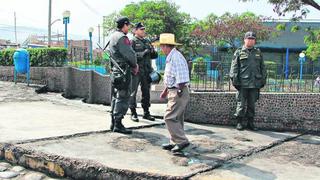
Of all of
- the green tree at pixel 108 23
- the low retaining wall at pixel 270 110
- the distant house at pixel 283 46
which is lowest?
the low retaining wall at pixel 270 110

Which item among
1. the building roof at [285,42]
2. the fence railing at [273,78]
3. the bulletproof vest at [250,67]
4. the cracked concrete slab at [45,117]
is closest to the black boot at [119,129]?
the cracked concrete slab at [45,117]

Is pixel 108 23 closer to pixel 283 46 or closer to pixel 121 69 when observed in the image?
pixel 283 46

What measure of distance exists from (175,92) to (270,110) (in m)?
2.93

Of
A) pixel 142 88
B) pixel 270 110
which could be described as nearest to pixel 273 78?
pixel 270 110

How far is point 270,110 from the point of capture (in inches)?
293

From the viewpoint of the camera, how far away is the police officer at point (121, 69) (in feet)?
20.3

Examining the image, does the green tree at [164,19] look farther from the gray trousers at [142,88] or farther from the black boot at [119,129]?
Answer: the black boot at [119,129]

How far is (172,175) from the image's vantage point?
163 inches

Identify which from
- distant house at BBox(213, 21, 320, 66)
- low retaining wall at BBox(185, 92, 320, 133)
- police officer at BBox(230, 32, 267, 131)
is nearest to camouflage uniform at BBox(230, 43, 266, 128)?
police officer at BBox(230, 32, 267, 131)

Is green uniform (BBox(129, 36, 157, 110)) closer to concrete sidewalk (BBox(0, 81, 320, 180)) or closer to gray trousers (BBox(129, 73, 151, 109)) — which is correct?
gray trousers (BBox(129, 73, 151, 109))

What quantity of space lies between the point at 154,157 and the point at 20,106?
16.4 feet

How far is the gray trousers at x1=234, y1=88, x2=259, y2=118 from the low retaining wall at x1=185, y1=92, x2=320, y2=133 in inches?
13.6

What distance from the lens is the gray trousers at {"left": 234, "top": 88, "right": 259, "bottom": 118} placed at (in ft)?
23.5

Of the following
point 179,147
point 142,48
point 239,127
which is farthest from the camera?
point 142,48
